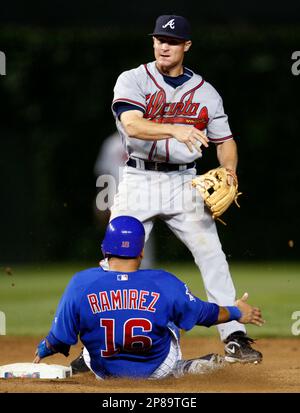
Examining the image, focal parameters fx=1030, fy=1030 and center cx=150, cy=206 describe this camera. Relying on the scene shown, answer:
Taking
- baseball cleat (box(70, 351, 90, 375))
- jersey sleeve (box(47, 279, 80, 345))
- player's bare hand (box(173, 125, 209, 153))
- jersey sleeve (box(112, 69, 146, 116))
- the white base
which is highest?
jersey sleeve (box(112, 69, 146, 116))

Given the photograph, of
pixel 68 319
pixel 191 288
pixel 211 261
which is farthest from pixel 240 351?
pixel 191 288

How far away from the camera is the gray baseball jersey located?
6.97 m

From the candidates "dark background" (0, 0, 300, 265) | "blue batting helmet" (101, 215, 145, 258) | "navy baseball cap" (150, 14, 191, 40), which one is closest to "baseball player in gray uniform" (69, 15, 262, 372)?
"navy baseball cap" (150, 14, 191, 40)

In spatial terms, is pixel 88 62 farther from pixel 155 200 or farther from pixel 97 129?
pixel 155 200

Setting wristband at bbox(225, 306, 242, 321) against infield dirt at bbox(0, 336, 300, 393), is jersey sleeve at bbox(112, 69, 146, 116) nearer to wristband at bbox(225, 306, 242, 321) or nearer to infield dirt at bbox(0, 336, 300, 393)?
wristband at bbox(225, 306, 242, 321)

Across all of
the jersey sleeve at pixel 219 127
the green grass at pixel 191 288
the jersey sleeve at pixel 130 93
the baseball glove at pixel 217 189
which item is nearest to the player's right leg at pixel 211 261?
the baseball glove at pixel 217 189

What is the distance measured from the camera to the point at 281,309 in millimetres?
10781

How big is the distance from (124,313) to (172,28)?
2249mm

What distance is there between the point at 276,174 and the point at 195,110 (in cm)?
755

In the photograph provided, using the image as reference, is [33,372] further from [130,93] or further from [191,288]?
[191,288]

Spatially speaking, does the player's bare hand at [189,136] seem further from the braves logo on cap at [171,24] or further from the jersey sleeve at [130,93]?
the braves logo on cap at [171,24]

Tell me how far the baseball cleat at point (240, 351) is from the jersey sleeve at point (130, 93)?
5.38 feet

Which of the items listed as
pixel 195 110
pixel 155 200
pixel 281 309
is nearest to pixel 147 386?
pixel 155 200

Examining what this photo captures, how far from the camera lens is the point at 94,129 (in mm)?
14539
